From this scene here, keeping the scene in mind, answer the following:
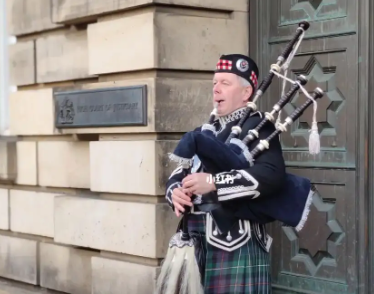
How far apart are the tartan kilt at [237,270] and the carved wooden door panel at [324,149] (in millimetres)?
1182

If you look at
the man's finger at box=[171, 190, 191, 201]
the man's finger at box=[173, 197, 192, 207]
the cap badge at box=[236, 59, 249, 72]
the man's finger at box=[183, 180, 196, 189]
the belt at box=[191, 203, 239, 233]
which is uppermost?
the cap badge at box=[236, 59, 249, 72]

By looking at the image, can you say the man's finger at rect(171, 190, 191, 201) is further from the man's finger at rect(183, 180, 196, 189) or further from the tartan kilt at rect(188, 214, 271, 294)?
the tartan kilt at rect(188, 214, 271, 294)

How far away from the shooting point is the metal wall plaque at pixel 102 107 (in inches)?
250

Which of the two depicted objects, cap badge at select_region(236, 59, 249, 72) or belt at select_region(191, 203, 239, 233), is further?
cap badge at select_region(236, 59, 249, 72)

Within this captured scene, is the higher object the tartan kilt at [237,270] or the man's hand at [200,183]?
the man's hand at [200,183]

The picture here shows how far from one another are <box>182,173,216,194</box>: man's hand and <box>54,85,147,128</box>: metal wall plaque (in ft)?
6.03

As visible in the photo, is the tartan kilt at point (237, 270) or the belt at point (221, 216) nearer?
the belt at point (221, 216)

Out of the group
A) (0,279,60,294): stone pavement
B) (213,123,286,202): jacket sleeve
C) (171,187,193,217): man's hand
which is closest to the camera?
(213,123,286,202): jacket sleeve

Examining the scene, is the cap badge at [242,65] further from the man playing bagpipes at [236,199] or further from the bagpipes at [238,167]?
the bagpipes at [238,167]

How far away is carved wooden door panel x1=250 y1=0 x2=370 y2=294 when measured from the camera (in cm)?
573

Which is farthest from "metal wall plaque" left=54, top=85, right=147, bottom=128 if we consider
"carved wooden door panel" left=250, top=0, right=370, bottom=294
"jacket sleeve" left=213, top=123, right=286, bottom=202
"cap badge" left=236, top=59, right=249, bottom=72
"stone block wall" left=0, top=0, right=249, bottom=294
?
"jacket sleeve" left=213, top=123, right=286, bottom=202

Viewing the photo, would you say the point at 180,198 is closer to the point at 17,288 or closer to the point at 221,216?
the point at 221,216

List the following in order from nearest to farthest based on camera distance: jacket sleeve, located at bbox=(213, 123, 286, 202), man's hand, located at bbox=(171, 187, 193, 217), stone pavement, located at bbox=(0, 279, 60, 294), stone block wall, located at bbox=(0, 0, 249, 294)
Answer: jacket sleeve, located at bbox=(213, 123, 286, 202) → man's hand, located at bbox=(171, 187, 193, 217) → stone block wall, located at bbox=(0, 0, 249, 294) → stone pavement, located at bbox=(0, 279, 60, 294)

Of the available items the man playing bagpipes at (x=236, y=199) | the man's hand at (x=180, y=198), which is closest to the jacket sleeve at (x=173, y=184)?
the man playing bagpipes at (x=236, y=199)
